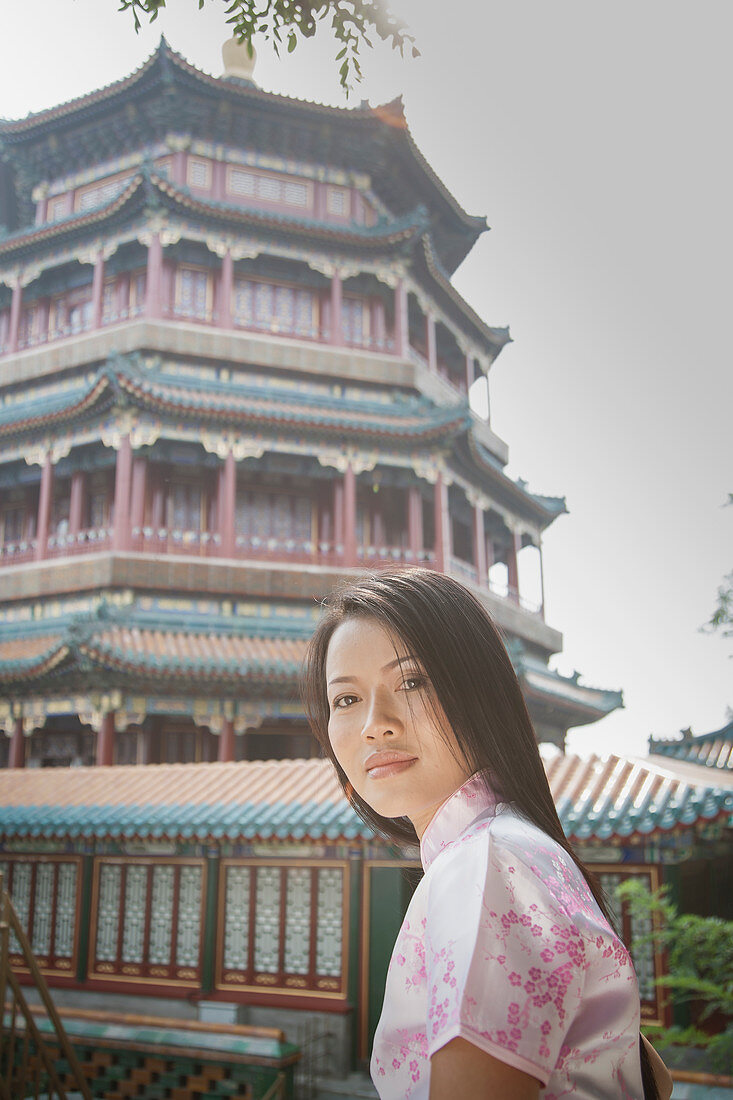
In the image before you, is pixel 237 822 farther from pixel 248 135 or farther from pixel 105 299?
pixel 248 135

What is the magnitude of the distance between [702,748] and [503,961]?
55.5ft

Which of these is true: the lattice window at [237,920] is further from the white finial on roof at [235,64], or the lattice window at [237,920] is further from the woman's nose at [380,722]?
the white finial on roof at [235,64]

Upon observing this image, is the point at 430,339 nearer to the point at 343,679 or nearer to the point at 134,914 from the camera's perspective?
the point at 134,914

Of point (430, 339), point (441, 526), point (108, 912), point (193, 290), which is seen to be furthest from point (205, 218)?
point (108, 912)

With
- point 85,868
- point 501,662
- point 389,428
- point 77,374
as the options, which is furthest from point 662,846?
point 77,374

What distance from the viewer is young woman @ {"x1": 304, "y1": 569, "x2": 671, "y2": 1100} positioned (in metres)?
0.92

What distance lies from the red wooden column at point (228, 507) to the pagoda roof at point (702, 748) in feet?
29.1

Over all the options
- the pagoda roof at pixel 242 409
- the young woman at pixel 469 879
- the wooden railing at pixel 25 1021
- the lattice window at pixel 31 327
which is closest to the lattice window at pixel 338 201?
the pagoda roof at pixel 242 409

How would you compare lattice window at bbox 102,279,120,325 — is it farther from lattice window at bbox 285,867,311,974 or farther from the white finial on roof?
lattice window at bbox 285,867,311,974

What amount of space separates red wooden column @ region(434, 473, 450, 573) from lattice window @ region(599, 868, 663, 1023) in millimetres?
9583

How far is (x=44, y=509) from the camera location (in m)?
16.4

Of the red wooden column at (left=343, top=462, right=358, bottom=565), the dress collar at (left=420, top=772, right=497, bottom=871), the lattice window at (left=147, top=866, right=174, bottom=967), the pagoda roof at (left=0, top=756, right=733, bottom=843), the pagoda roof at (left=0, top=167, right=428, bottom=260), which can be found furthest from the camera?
the pagoda roof at (left=0, top=167, right=428, bottom=260)

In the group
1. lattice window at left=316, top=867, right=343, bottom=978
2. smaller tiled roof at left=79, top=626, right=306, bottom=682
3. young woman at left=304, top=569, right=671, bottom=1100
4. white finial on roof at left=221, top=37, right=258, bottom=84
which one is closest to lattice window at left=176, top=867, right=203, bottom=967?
lattice window at left=316, top=867, right=343, bottom=978

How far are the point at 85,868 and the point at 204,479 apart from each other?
939cm
